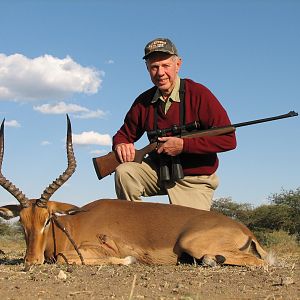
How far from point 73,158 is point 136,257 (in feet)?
4.87

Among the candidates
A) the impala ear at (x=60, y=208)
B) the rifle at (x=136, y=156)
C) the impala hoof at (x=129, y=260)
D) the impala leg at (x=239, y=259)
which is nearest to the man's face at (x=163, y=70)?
the rifle at (x=136, y=156)

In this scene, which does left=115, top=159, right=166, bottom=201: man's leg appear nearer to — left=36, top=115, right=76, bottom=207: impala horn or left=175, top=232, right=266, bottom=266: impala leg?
left=36, top=115, right=76, bottom=207: impala horn

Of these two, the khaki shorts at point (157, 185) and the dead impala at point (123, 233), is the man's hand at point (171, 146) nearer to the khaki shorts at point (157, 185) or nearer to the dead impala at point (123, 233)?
the khaki shorts at point (157, 185)

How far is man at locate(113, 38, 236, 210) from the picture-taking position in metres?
7.70

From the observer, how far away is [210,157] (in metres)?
7.85

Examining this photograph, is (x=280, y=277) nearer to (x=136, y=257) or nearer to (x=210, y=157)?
(x=136, y=257)

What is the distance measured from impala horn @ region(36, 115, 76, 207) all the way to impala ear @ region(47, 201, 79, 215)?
124 mm

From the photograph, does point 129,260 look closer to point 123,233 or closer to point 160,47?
point 123,233

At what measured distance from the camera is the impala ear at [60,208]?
700 cm

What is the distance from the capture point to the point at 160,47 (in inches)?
309

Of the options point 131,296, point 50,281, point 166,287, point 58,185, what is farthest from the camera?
point 58,185

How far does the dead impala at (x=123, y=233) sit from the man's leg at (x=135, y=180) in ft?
1.71

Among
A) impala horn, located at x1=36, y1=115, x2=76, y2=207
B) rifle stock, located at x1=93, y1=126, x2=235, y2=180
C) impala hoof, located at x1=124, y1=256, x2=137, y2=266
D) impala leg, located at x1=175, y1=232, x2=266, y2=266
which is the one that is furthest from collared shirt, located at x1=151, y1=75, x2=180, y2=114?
impala hoof, located at x1=124, y1=256, x2=137, y2=266

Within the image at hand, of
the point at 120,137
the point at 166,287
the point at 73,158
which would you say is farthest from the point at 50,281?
the point at 120,137
